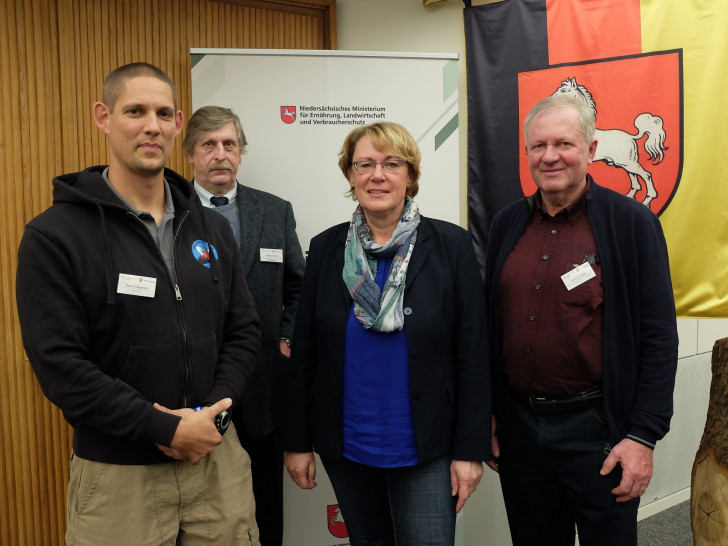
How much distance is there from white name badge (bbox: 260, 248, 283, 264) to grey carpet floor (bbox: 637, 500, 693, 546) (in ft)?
7.45

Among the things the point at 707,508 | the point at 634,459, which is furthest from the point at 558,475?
the point at 707,508

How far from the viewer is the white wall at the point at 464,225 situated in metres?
2.97

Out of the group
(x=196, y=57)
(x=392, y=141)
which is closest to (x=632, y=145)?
(x=392, y=141)

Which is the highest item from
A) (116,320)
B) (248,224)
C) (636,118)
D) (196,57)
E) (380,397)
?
(196,57)

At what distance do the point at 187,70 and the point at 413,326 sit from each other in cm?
194

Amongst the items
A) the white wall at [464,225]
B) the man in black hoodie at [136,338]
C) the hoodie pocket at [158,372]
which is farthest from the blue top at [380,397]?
the white wall at [464,225]

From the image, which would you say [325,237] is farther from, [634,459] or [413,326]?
[634,459]

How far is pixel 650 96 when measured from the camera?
98.3 inches

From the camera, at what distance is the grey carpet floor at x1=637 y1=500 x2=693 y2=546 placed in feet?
9.77

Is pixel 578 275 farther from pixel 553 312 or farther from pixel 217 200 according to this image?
pixel 217 200

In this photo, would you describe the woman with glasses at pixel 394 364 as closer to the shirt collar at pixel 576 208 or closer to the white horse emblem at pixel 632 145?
the shirt collar at pixel 576 208

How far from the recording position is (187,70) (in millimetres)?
2863

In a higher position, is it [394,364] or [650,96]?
[650,96]

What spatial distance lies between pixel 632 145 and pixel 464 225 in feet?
2.76
